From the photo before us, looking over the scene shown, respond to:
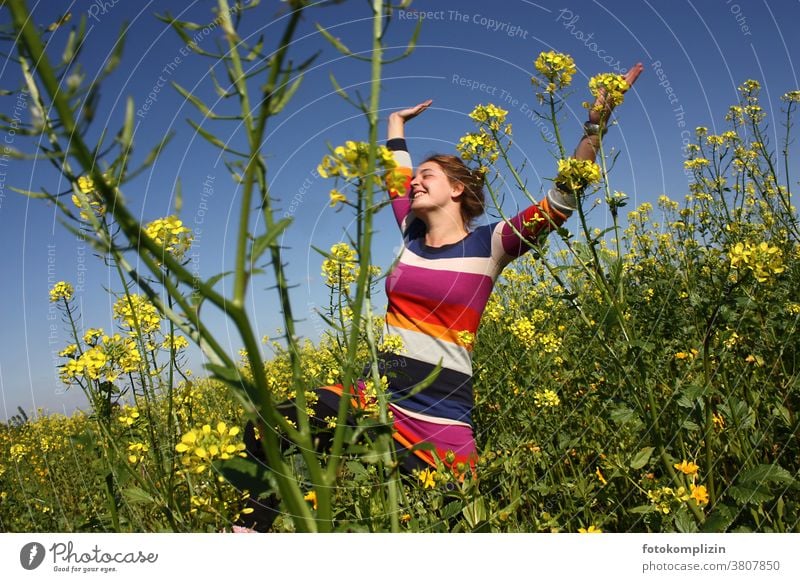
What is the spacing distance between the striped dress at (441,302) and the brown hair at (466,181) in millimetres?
222

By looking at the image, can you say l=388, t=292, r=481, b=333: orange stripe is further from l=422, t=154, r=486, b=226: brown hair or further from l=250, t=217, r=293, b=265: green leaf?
l=250, t=217, r=293, b=265: green leaf

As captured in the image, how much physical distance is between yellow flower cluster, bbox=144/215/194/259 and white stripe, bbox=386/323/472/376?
3.68ft

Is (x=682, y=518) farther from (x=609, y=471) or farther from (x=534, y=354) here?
(x=534, y=354)

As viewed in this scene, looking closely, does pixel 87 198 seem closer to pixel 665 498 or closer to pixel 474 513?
pixel 474 513

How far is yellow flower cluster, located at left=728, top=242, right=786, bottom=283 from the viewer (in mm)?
1504

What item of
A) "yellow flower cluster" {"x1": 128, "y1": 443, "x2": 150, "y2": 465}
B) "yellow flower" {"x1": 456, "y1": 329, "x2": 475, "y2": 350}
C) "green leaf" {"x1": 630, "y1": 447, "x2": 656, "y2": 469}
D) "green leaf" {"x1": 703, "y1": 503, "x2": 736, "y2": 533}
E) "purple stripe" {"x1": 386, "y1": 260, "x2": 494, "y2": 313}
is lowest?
"green leaf" {"x1": 703, "y1": 503, "x2": 736, "y2": 533}

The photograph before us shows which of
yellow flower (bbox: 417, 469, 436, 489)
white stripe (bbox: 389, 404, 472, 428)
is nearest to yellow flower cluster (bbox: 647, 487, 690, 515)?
yellow flower (bbox: 417, 469, 436, 489)

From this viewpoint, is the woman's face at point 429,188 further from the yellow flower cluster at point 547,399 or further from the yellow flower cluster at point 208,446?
the yellow flower cluster at point 208,446

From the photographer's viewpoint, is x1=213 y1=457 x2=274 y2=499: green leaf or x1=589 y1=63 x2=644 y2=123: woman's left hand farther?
x1=589 y1=63 x2=644 y2=123: woman's left hand

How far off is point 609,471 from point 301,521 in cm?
146

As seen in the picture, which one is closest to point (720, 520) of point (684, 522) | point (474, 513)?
point (684, 522)
